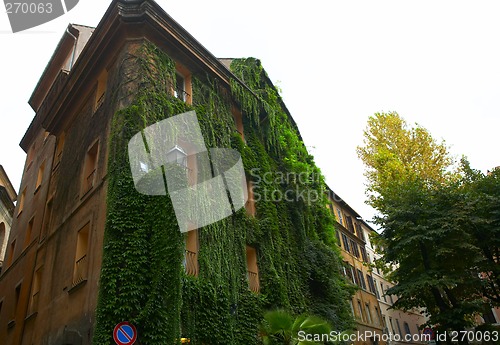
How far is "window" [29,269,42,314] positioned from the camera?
1516cm

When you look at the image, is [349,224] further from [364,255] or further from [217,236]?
[217,236]

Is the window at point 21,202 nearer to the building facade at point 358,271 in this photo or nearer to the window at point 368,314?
the building facade at point 358,271

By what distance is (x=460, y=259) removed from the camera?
1639cm

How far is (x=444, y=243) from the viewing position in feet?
53.5

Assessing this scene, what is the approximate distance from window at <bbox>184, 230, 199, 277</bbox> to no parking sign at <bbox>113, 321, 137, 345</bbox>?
2.99 m

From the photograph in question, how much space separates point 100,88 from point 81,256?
23.7ft

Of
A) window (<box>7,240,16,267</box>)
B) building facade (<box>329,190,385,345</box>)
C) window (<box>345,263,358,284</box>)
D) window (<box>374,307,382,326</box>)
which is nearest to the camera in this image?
window (<box>7,240,16,267</box>)

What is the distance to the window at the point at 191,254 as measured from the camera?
11.9m

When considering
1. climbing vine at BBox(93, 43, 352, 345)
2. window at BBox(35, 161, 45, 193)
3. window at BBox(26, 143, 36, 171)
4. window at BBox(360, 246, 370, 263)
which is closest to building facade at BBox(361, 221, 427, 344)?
window at BBox(360, 246, 370, 263)

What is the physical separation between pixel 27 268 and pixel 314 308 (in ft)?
42.7

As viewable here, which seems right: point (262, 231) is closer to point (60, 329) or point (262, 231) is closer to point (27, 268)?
point (60, 329)

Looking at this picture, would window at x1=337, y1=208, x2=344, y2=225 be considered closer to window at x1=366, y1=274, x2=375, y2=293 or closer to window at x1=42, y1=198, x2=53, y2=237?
window at x1=366, y1=274, x2=375, y2=293

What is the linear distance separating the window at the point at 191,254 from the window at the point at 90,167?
14.1 ft

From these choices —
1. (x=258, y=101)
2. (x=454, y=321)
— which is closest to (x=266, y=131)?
(x=258, y=101)
